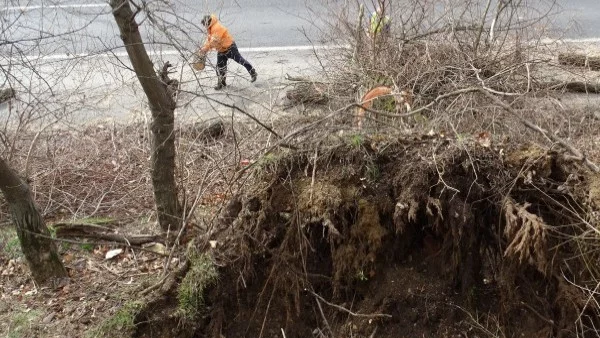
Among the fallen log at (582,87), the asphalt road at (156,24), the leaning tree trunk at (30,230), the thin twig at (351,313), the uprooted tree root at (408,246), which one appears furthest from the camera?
the fallen log at (582,87)

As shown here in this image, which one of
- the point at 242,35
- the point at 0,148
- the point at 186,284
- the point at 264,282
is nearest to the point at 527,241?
the point at 264,282

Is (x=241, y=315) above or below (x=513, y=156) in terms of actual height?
below

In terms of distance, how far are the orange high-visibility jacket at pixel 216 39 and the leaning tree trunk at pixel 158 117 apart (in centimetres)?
102

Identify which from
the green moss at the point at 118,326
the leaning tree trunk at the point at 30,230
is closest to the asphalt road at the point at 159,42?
the leaning tree trunk at the point at 30,230

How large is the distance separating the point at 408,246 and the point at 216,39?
119 inches

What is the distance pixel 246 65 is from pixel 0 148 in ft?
11.0

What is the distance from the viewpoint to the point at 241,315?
15.0 ft

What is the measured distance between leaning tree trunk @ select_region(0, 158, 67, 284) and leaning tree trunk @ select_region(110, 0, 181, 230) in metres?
0.92

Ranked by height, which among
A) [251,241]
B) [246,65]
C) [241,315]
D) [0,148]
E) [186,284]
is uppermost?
[246,65]

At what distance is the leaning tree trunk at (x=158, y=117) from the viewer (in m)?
4.22

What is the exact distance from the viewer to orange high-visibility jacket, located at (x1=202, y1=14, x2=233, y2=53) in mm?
5730

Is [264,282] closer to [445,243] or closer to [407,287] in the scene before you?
[407,287]

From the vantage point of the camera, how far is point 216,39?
608 cm

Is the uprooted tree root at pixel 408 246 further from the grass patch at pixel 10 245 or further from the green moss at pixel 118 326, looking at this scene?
the grass patch at pixel 10 245
